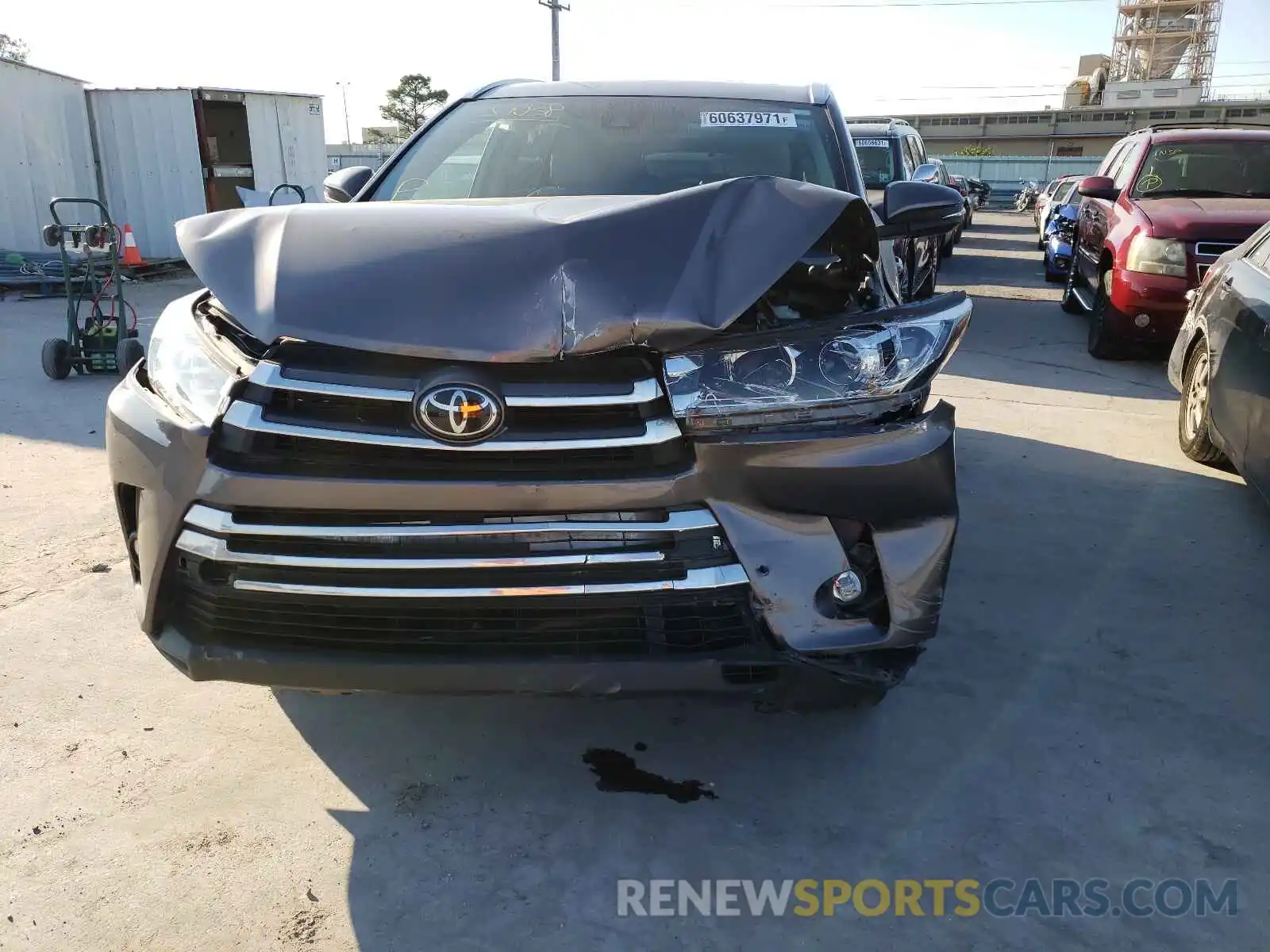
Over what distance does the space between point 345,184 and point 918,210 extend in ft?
6.51

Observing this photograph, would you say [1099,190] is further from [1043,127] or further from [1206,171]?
[1043,127]

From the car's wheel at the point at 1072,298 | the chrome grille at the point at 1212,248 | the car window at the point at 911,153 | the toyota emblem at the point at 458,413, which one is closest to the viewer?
the toyota emblem at the point at 458,413

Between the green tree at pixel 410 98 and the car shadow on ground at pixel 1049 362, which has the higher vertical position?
the green tree at pixel 410 98

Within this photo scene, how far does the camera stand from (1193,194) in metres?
7.68

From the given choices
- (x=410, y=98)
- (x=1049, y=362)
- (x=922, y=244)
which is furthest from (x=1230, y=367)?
(x=410, y=98)

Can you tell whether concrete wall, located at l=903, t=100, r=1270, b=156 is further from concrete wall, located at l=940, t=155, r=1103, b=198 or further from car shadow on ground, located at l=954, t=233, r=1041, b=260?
car shadow on ground, located at l=954, t=233, r=1041, b=260

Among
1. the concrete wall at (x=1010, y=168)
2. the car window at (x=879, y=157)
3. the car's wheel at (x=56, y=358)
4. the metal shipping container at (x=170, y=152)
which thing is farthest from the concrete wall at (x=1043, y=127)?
the car's wheel at (x=56, y=358)

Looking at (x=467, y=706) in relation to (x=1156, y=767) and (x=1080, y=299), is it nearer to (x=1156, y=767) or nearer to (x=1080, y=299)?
(x=1156, y=767)

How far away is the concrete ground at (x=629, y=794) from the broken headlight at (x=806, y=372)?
0.88 meters

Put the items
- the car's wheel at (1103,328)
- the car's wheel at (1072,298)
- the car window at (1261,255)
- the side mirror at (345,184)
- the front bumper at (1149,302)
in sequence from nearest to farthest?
the side mirror at (345,184)
the car window at (1261,255)
the front bumper at (1149,302)
the car's wheel at (1103,328)
the car's wheel at (1072,298)

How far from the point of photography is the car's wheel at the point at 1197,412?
194 inches

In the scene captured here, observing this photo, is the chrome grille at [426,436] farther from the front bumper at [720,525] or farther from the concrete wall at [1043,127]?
the concrete wall at [1043,127]

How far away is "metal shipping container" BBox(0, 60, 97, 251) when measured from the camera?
12305 mm

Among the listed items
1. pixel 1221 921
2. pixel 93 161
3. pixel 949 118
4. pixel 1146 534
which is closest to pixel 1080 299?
pixel 1146 534
